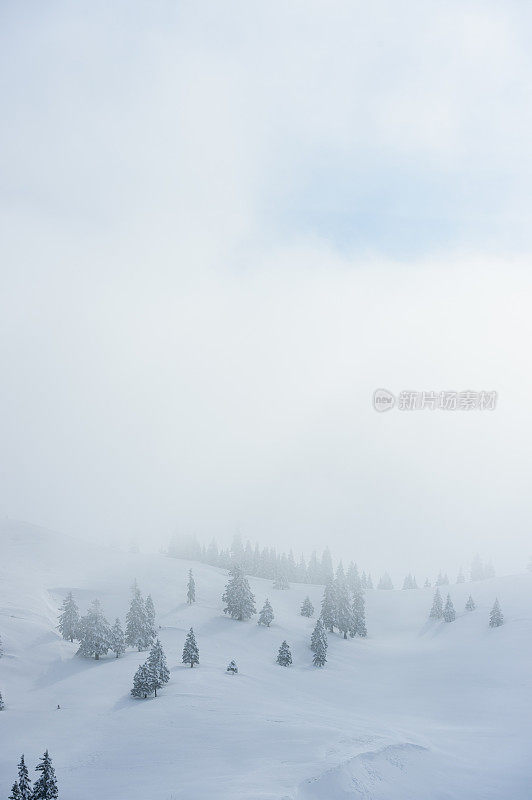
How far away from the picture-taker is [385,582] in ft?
558

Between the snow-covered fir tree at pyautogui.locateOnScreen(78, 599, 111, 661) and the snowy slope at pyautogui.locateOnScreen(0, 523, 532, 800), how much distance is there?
1.67 meters

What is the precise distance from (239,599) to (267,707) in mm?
44775

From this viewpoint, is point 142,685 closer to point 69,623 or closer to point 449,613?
point 69,623

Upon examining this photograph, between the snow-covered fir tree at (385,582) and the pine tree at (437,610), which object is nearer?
the pine tree at (437,610)

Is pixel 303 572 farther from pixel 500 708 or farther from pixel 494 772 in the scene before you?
pixel 494 772

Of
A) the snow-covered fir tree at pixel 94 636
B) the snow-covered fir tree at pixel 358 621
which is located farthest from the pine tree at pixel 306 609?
the snow-covered fir tree at pixel 94 636

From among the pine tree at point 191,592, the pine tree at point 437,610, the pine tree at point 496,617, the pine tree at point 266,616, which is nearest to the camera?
the pine tree at point 496,617

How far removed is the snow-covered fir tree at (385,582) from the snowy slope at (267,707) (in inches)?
2175

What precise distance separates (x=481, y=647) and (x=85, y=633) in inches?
2464

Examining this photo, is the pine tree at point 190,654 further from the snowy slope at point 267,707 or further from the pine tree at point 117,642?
the pine tree at point 117,642

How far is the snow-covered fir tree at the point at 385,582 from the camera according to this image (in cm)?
16925

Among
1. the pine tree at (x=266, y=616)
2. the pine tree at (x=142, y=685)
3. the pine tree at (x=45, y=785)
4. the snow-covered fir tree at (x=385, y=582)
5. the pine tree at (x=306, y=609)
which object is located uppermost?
the pine tree at (x=45, y=785)

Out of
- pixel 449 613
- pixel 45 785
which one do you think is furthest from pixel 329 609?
pixel 45 785

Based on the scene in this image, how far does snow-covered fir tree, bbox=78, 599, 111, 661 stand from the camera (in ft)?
222
